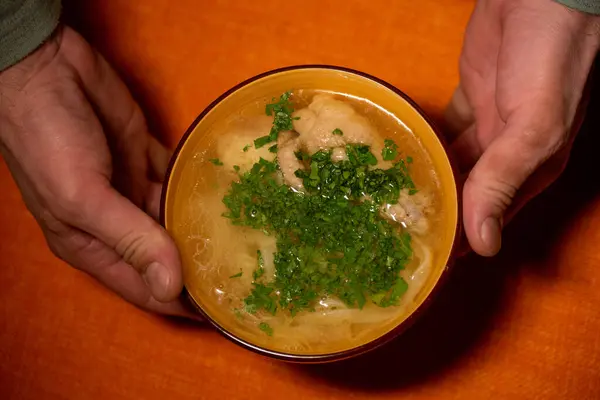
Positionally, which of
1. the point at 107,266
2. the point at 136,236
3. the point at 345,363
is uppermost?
the point at 136,236

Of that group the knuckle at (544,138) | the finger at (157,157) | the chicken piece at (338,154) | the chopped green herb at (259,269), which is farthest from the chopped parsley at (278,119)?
the finger at (157,157)

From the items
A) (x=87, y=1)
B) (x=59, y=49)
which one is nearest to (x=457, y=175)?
(x=59, y=49)

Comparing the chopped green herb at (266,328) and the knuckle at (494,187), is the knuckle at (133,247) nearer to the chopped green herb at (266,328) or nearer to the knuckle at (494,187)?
the chopped green herb at (266,328)

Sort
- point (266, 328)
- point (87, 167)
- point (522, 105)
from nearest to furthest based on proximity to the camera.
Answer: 1. point (266, 328)
2. point (522, 105)
3. point (87, 167)

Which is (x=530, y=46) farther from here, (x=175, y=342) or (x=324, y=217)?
(x=175, y=342)

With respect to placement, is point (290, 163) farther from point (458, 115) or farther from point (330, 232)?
point (458, 115)

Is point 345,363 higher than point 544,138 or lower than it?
lower

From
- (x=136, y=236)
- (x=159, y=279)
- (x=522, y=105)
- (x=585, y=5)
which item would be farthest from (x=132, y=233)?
(x=585, y=5)
